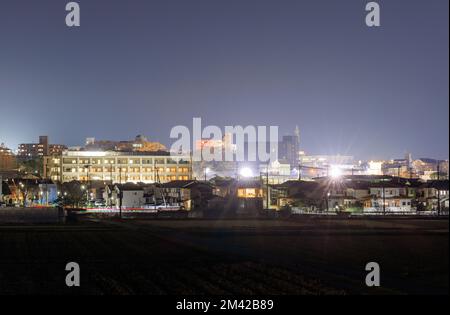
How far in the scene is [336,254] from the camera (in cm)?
1788

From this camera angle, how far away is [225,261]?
53.1ft

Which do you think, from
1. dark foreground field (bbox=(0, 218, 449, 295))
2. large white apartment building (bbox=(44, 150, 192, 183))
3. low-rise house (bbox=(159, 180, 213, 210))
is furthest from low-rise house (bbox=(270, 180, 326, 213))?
large white apartment building (bbox=(44, 150, 192, 183))

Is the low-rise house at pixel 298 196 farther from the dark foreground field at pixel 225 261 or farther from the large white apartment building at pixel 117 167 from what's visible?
the large white apartment building at pixel 117 167

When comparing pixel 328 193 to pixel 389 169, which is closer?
pixel 328 193

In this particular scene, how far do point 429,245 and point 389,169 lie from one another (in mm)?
138962

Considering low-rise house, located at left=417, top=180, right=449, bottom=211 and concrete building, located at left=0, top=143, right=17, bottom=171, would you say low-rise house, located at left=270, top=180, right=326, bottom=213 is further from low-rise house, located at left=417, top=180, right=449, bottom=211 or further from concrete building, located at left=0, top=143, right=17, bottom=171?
concrete building, located at left=0, top=143, right=17, bottom=171

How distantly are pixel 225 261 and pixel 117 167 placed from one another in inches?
2921

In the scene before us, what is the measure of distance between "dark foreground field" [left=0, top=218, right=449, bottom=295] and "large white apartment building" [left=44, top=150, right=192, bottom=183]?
6241 cm

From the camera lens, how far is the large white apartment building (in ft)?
289

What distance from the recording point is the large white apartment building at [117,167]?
87.9 meters

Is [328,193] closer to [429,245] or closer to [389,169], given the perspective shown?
[429,245]

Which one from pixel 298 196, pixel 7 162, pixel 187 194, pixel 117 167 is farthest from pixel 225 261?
pixel 7 162
